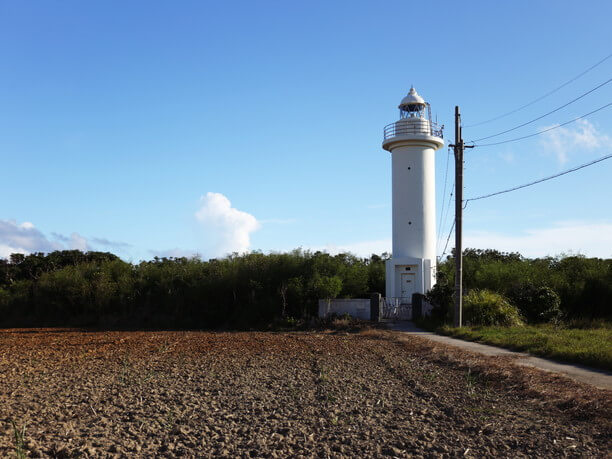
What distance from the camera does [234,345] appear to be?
58.1 ft

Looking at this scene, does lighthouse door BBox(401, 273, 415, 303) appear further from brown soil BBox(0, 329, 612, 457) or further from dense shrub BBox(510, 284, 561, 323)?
brown soil BBox(0, 329, 612, 457)

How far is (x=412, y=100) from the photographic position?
2805cm

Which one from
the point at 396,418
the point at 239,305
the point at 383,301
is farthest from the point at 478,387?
the point at 239,305

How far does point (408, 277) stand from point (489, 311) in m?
6.26

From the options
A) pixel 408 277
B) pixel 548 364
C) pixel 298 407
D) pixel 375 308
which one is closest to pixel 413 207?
pixel 408 277

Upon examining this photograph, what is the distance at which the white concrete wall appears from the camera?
24.3 meters

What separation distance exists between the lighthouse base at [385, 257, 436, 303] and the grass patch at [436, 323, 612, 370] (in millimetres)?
6093

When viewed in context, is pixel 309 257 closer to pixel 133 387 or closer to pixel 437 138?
pixel 437 138

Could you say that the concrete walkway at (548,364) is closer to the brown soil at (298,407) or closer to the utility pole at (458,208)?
the brown soil at (298,407)

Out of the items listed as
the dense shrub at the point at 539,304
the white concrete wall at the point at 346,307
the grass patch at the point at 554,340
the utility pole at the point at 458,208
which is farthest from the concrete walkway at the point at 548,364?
the white concrete wall at the point at 346,307

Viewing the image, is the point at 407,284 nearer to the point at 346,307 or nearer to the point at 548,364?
the point at 346,307

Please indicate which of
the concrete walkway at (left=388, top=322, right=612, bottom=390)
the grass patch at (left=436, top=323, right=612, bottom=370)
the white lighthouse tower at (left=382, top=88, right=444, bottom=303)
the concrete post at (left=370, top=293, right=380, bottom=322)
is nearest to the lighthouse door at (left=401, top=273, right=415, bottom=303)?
the white lighthouse tower at (left=382, top=88, right=444, bottom=303)

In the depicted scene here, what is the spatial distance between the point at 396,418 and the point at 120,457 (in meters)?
3.67

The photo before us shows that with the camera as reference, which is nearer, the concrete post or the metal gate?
the concrete post
